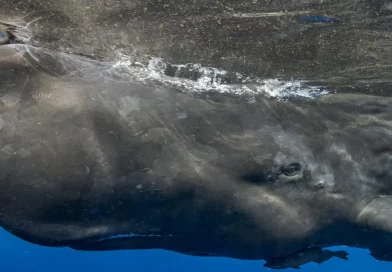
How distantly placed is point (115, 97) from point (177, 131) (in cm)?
93

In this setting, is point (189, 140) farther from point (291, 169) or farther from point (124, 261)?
point (124, 261)

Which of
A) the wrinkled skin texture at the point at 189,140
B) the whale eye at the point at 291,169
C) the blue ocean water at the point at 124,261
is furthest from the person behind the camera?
the blue ocean water at the point at 124,261

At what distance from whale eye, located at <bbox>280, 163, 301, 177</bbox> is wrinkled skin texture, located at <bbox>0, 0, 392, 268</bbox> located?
2 cm

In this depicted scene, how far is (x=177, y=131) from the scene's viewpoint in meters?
5.80

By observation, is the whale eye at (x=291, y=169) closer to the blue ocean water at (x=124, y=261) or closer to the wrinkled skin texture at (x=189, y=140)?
the wrinkled skin texture at (x=189, y=140)

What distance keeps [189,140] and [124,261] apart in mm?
101251

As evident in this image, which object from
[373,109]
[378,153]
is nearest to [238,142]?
[378,153]

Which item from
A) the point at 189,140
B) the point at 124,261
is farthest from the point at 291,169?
the point at 124,261

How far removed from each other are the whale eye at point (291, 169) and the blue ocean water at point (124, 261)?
69.0 metres

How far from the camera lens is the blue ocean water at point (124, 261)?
76.3 m

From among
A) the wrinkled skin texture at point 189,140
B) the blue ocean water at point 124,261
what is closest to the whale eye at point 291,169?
the wrinkled skin texture at point 189,140

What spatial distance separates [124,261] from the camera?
332 feet

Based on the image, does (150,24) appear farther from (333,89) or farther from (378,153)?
(378,153)

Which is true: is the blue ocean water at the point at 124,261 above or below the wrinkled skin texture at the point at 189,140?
below
